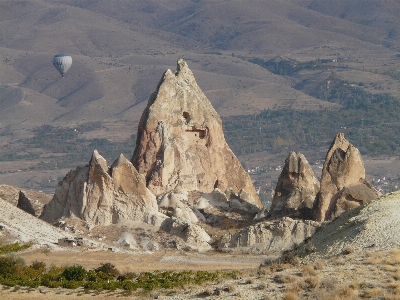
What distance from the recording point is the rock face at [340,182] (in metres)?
38.1

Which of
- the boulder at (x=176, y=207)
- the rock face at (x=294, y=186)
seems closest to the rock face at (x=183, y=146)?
the rock face at (x=294, y=186)

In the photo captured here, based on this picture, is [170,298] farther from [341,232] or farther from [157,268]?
[157,268]

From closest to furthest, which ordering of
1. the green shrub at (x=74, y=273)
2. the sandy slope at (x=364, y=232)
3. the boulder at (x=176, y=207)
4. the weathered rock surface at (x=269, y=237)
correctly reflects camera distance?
the sandy slope at (x=364, y=232) → the green shrub at (x=74, y=273) → the weathered rock surface at (x=269, y=237) → the boulder at (x=176, y=207)

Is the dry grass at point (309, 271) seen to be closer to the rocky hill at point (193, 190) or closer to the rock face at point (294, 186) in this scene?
the rocky hill at point (193, 190)

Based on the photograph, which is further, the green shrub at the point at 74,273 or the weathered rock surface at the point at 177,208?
the weathered rock surface at the point at 177,208

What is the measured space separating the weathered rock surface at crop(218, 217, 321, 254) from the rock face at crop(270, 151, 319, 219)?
4597 mm

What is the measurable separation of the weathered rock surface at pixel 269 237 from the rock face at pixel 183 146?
25.6ft

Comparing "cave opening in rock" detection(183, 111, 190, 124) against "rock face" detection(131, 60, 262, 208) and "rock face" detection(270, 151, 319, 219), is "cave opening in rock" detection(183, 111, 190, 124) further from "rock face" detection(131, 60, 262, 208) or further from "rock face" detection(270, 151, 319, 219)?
"rock face" detection(270, 151, 319, 219)

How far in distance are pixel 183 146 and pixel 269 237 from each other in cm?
1121

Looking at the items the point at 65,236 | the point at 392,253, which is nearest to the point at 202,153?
the point at 65,236

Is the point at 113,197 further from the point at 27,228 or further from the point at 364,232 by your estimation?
the point at 364,232

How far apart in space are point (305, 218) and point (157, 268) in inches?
404

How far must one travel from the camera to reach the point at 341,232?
26.0 meters

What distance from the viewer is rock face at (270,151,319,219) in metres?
42.1
